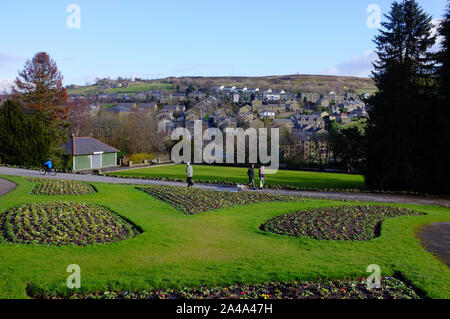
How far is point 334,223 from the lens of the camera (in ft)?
49.2

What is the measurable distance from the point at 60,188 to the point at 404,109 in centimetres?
2737

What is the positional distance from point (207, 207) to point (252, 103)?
14813cm

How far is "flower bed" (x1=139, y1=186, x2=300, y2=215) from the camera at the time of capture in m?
18.2

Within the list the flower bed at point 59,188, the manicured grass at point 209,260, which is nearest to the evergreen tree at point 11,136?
the flower bed at point 59,188

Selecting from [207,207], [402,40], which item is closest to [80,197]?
[207,207]

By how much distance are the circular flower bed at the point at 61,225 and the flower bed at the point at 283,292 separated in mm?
3747

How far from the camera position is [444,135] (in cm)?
2881

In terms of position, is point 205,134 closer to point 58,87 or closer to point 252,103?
point 58,87

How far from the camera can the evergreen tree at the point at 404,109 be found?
106 feet

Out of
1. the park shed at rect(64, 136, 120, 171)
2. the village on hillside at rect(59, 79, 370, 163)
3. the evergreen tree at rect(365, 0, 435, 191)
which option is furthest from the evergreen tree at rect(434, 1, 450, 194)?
the park shed at rect(64, 136, 120, 171)

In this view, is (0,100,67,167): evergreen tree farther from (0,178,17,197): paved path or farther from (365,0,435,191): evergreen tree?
(365,0,435,191): evergreen tree
